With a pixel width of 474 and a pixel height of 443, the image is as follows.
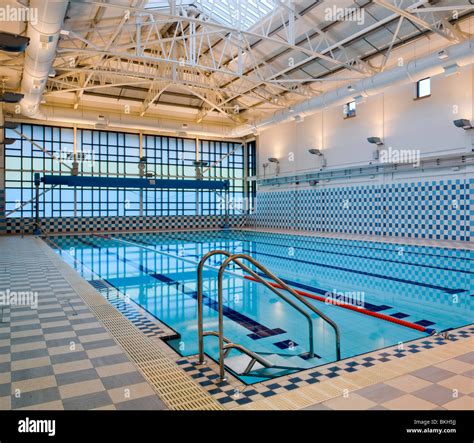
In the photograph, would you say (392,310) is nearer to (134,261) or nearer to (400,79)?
(134,261)

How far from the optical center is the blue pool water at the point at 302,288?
4.53 metres

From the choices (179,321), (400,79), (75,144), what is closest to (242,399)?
(179,321)

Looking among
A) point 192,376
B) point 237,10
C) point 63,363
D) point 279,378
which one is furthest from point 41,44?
point 279,378

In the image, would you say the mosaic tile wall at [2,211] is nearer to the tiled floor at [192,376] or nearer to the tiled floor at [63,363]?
the tiled floor at [63,363]

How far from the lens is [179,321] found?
5242 mm

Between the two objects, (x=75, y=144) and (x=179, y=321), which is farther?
(x=75, y=144)

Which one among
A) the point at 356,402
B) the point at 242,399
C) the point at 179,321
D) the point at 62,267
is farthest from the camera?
the point at 62,267

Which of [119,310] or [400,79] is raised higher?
[400,79]

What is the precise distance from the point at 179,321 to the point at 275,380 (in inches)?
96.1

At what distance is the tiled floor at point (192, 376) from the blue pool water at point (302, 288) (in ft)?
1.78

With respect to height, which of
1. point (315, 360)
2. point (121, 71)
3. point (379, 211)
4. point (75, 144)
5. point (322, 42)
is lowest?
point (315, 360)

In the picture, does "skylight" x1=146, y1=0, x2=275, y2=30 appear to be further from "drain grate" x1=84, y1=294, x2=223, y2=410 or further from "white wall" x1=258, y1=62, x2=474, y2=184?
"drain grate" x1=84, y1=294, x2=223, y2=410

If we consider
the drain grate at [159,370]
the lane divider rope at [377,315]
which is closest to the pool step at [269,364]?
the drain grate at [159,370]

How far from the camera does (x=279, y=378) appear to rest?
10.1ft
